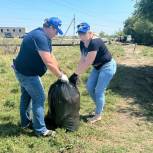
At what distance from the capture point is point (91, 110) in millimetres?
8852

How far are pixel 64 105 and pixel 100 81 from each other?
104 centimetres

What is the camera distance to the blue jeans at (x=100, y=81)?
768 cm

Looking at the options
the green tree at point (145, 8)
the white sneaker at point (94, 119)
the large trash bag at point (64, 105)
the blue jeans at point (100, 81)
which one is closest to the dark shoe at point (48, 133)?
the large trash bag at point (64, 105)

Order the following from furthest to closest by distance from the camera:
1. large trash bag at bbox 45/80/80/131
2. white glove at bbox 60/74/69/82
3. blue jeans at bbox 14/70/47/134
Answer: large trash bag at bbox 45/80/80/131
white glove at bbox 60/74/69/82
blue jeans at bbox 14/70/47/134

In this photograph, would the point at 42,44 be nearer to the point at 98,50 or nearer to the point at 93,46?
the point at 93,46

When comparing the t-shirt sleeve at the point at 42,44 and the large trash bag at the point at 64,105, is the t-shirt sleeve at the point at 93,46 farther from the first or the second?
the t-shirt sleeve at the point at 42,44

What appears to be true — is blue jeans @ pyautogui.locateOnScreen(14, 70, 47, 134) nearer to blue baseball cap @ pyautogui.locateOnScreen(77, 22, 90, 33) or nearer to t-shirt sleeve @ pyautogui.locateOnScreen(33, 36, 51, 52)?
t-shirt sleeve @ pyautogui.locateOnScreen(33, 36, 51, 52)

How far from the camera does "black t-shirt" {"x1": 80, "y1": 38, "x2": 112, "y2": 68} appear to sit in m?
7.25

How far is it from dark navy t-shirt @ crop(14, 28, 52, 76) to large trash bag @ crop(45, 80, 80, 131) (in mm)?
521

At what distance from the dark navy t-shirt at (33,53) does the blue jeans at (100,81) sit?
4.74ft

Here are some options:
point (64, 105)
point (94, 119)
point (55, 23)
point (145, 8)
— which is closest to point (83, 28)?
point (55, 23)

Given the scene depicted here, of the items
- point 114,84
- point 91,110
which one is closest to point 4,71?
point 114,84

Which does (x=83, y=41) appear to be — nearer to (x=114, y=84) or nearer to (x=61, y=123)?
(x=61, y=123)

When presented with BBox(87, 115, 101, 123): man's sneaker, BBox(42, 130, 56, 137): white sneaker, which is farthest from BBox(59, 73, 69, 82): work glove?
BBox(87, 115, 101, 123): man's sneaker
